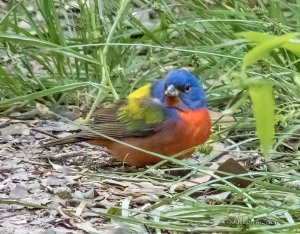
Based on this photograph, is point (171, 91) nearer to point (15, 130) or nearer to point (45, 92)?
point (45, 92)

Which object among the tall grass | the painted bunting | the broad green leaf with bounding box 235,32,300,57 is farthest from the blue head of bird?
the broad green leaf with bounding box 235,32,300,57

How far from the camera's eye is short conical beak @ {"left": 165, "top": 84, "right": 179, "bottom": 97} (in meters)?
4.09

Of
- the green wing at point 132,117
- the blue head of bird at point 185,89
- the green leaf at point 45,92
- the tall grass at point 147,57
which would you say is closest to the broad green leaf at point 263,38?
the tall grass at point 147,57

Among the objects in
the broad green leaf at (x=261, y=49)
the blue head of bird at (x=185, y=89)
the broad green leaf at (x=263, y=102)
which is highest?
the broad green leaf at (x=261, y=49)

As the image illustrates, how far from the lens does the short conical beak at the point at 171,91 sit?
4.09 m

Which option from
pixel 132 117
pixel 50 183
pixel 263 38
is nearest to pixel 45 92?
pixel 132 117

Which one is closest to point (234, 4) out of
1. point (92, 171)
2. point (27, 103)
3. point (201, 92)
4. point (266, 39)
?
point (201, 92)

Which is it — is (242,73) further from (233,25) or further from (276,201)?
(233,25)

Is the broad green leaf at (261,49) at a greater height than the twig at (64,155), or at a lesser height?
greater

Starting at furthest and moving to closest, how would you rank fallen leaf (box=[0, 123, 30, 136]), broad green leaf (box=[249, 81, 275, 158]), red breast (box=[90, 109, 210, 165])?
fallen leaf (box=[0, 123, 30, 136])
red breast (box=[90, 109, 210, 165])
broad green leaf (box=[249, 81, 275, 158])

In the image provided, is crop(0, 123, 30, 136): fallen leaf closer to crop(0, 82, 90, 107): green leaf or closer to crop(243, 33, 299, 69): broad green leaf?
crop(0, 82, 90, 107): green leaf

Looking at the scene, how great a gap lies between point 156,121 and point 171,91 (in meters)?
0.18

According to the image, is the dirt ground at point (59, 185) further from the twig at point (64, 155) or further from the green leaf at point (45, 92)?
the green leaf at point (45, 92)

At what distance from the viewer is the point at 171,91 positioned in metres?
4.12
